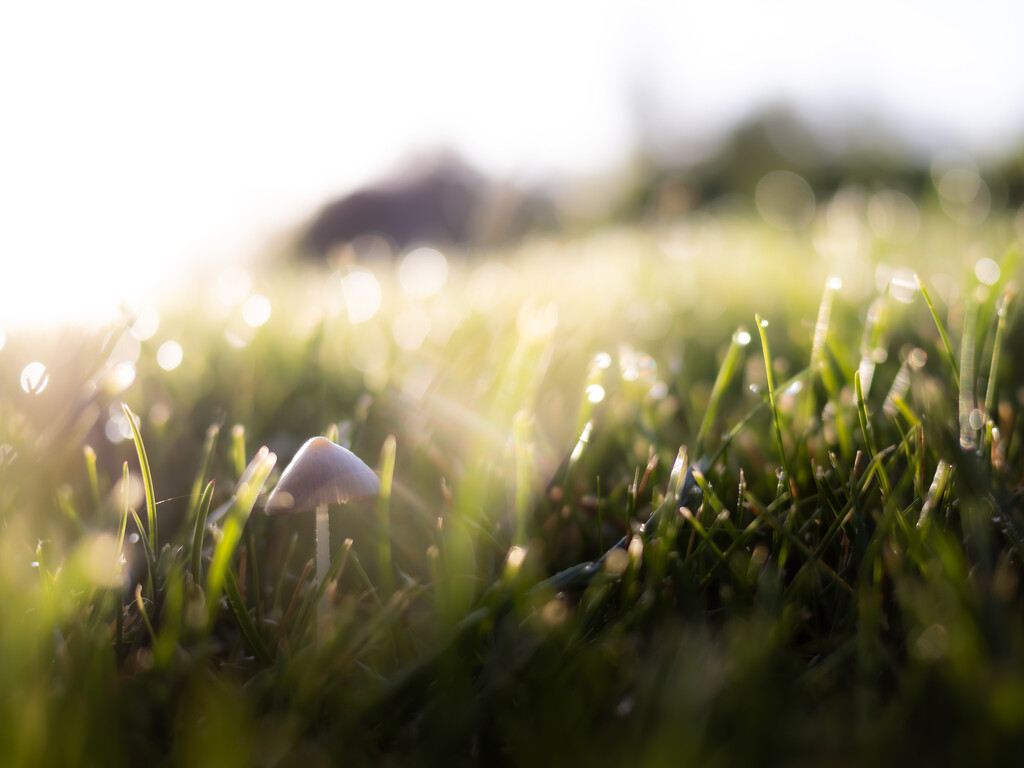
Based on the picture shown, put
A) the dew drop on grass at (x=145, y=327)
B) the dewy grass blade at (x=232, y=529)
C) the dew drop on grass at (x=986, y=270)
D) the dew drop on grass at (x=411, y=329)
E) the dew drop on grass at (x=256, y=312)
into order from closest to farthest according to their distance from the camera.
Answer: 1. the dewy grass blade at (x=232, y=529)
2. the dew drop on grass at (x=986, y=270)
3. the dew drop on grass at (x=145, y=327)
4. the dew drop on grass at (x=411, y=329)
5. the dew drop on grass at (x=256, y=312)

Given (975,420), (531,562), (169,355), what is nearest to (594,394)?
(531,562)

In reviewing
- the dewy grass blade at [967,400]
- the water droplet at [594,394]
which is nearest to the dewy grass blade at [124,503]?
the water droplet at [594,394]

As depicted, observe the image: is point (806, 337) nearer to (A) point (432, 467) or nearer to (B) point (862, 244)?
(A) point (432, 467)

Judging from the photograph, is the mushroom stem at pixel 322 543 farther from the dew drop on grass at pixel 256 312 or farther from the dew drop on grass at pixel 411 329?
the dew drop on grass at pixel 256 312

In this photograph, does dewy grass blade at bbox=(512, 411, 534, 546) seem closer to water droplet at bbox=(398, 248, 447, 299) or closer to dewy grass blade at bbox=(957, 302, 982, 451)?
dewy grass blade at bbox=(957, 302, 982, 451)

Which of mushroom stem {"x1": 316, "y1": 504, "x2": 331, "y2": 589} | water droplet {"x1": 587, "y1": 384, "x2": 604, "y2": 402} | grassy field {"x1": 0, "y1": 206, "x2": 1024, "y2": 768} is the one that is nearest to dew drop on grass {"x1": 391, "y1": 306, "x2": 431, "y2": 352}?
grassy field {"x1": 0, "y1": 206, "x2": 1024, "y2": 768}

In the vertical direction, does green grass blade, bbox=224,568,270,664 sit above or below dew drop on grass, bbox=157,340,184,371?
below

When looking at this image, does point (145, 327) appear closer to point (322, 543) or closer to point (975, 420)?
point (322, 543)

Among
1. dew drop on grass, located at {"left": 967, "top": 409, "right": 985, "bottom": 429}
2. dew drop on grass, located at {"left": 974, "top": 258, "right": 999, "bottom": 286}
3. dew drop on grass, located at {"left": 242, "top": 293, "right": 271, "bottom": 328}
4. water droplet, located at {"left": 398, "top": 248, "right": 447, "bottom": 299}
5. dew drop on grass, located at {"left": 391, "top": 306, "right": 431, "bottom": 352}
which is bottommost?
water droplet, located at {"left": 398, "top": 248, "right": 447, "bottom": 299}
